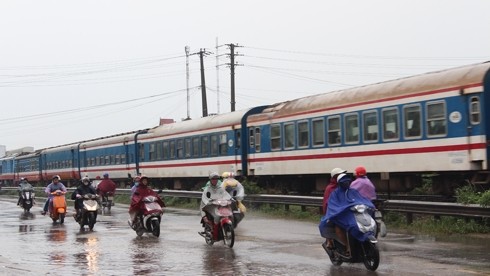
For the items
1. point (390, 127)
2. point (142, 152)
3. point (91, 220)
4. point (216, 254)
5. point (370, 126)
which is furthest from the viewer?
point (142, 152)

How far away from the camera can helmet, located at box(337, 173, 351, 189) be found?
983 centimetres

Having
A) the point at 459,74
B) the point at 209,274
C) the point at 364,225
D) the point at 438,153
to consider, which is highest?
the point at 459,74

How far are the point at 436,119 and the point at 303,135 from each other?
6.21 metres

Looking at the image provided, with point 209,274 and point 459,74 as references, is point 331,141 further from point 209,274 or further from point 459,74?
point 209,274

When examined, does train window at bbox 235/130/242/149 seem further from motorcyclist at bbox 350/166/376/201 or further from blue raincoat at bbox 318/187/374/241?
blue raincoat at bbox 318/187/374/241

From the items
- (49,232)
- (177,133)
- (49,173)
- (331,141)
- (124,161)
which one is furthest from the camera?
(49,173)

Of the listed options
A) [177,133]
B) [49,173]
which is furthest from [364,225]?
[49,173]

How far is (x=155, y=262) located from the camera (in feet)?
36.9

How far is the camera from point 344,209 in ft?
31.8

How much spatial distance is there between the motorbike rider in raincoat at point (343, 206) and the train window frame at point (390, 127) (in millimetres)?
9965

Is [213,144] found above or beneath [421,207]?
above

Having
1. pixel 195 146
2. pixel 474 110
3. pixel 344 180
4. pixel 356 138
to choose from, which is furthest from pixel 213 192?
pixel 195 146

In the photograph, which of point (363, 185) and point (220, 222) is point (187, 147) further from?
point (363, 185)

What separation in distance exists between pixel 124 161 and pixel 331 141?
21.4 metres
